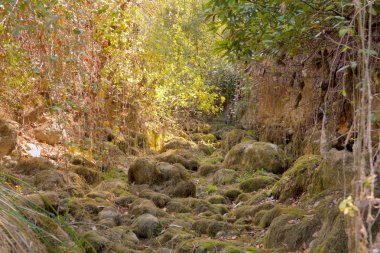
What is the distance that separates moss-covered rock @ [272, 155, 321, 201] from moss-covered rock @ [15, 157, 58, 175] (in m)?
3.70

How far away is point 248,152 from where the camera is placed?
35.4 feet

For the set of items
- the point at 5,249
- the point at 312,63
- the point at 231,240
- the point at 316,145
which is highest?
the point at 312,63

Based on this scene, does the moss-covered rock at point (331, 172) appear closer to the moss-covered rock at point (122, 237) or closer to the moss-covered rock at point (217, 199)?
the moss-covered rock at point (217, 199)

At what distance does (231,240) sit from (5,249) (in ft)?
11.6

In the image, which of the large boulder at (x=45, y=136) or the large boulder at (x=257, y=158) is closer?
the large boulder at (x=45, y=136)

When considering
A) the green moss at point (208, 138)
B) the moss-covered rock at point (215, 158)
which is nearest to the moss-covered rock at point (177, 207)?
the moss-covered rock at point (215, 158)

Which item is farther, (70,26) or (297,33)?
(70,26)

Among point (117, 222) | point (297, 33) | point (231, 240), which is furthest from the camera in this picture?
point (117, 222)

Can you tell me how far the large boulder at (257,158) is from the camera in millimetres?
10234

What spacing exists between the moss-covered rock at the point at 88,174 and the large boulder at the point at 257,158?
10.7ft

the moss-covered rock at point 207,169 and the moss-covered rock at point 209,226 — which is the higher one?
the moss-covered rock at point 207,169

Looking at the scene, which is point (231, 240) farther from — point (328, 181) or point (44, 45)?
point (44, 45)

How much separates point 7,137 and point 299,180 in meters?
4.86

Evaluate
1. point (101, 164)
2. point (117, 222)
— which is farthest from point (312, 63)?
point (101, 164)
